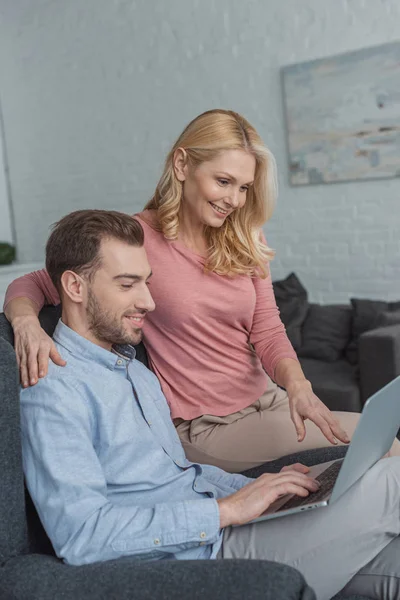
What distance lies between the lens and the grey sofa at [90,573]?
1.22 meters

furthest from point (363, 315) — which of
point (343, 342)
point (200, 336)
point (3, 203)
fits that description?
point (3, 203)

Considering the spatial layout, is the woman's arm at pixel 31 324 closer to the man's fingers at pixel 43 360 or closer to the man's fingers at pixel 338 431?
the man's fingers at pixel 43 360

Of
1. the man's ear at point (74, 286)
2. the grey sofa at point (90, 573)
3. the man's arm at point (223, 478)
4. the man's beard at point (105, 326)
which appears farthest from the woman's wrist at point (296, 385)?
the grey sofa at point (90, 573)

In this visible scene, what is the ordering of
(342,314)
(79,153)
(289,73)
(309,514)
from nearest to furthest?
(309,514)
(342,314)
(289,73)
(79,153)

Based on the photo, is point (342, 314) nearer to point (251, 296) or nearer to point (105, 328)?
point (251, 296)

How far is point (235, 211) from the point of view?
220 centimetres

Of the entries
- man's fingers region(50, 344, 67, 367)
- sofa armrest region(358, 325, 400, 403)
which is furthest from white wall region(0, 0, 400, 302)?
man's fingers region(50, 344, 67, 367)

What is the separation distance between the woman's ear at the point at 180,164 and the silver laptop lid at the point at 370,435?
92 centimetres

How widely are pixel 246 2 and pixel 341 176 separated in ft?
4.20

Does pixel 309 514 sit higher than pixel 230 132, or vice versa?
pixel 230 132

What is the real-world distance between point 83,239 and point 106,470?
49 cm

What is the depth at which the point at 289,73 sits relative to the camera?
4.78 m

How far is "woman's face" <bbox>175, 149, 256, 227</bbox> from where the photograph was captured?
205 cm

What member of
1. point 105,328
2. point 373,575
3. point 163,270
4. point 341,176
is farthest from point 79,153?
point 373,575
